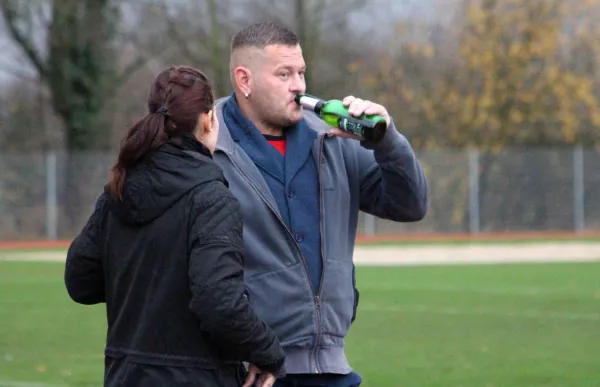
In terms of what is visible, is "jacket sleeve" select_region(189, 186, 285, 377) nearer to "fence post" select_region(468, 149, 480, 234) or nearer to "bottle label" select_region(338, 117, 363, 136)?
"bottle label" select_region(338, 117, 363, 136)

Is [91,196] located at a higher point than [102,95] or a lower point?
lower

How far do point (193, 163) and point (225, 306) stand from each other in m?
0.46

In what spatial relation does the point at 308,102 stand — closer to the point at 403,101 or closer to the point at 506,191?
the point at 506,191

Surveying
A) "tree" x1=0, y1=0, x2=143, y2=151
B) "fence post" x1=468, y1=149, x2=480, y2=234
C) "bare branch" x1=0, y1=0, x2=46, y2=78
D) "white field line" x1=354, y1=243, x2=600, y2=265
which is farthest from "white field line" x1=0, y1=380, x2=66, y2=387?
"bare branch" x1=0, y1=0, x2=46, y2=78

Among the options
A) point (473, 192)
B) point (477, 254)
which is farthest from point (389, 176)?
point (473, 192)

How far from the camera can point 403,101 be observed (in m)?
40.1

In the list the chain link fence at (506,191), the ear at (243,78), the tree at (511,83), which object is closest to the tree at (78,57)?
the chain link fence at (506,191)

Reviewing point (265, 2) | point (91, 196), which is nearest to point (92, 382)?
point (91, 196)

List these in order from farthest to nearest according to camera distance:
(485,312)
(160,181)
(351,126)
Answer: (485,312), (351,126), (160,181)

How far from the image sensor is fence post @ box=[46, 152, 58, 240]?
3344cm

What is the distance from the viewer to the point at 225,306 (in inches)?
145

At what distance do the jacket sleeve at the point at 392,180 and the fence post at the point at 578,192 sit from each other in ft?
103

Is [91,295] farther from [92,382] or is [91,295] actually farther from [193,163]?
[92,382]

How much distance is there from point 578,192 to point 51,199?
14.4 metres
